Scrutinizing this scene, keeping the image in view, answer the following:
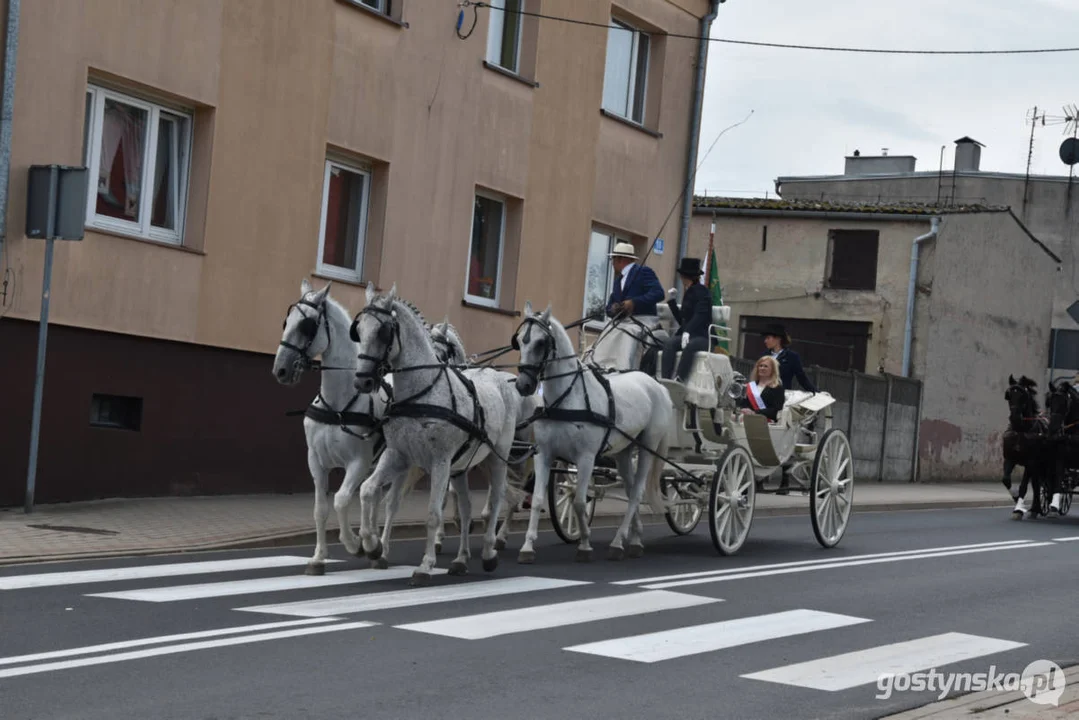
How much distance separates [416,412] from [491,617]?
6.44 feet

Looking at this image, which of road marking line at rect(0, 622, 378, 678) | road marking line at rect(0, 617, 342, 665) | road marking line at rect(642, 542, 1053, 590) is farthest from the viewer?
road marking line at rect(642, 542, 1053, 590)

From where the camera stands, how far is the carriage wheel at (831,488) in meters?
15.3

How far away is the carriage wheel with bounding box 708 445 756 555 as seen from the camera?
45.1ft

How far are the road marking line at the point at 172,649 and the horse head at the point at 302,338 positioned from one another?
2.44 metres

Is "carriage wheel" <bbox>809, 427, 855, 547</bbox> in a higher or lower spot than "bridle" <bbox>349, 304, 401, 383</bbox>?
lower

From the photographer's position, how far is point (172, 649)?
787 cm

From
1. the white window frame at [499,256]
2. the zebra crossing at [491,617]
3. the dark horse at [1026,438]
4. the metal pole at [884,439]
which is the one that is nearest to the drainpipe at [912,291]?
the metal pole at [884,439]

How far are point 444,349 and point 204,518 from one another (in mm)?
3604

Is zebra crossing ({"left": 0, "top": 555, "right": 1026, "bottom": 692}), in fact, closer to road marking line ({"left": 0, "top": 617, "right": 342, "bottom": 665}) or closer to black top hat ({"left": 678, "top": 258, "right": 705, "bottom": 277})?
road marking line ({"left": 0, "top": 617, "right": 342, "bottom": 665})

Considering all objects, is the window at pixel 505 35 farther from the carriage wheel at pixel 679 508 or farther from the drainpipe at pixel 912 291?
the drainpipe at pixel 912 291

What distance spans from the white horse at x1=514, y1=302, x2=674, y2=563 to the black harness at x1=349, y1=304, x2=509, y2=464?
0.68 metres

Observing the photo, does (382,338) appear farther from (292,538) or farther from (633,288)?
(633,288)

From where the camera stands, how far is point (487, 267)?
2131 cm

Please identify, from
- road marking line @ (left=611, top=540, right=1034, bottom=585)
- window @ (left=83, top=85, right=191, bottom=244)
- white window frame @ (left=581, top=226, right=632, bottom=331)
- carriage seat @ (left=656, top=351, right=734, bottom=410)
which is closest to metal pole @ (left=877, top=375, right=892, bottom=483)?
white window frame @ (left=581, top=226, right=632, bottom=331)
